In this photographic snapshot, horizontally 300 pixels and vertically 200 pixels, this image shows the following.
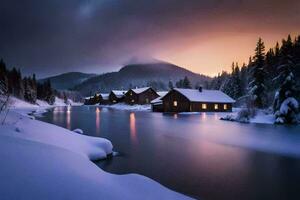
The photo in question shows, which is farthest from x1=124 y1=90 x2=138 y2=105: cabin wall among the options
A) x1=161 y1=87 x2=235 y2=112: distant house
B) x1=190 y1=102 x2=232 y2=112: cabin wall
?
x1=190 y1=102 x2=232 y2=112: cabin wall

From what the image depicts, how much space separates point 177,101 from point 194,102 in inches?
204

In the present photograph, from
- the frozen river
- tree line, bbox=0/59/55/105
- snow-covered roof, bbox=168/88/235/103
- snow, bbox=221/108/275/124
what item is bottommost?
the frozen river

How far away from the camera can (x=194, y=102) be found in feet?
233

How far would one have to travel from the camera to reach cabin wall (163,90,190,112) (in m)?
72.0

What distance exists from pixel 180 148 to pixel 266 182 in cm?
756

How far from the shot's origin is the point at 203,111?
71.8m

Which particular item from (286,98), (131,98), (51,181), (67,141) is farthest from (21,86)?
(51,181)

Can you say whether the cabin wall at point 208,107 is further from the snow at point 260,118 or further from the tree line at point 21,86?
the tree line at point 21,86

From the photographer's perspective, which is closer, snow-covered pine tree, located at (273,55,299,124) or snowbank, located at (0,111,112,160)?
snowbank, located at (0,111,112,160)

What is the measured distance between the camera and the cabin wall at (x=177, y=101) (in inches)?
2835

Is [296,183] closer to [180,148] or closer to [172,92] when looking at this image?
[180,148]

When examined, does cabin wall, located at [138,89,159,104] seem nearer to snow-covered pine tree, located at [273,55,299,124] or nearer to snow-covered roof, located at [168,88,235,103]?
snow-covered roof, located at [168,88,235,103]

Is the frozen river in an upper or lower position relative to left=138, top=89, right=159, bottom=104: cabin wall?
lower

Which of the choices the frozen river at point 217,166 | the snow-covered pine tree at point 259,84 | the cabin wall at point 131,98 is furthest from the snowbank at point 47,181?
the cabin wall at point 131,98
